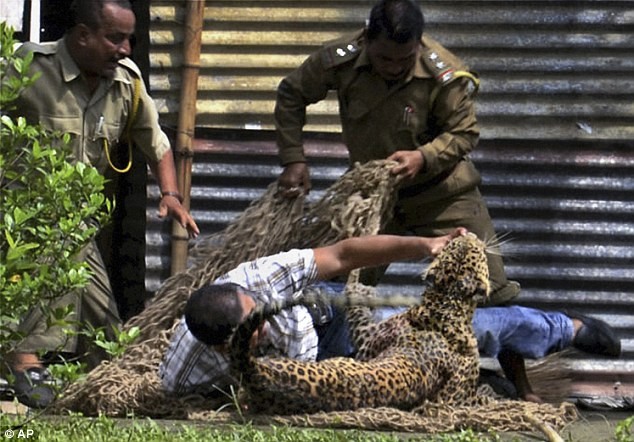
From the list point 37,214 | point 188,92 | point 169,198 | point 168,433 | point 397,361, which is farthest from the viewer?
point 188,92

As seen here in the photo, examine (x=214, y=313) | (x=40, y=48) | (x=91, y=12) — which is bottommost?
(x=214, y=313)

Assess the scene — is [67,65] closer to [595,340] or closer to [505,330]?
[505,330]

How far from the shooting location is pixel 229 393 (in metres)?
6.43

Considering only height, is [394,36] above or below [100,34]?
above

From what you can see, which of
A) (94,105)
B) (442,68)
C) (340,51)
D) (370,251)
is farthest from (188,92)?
(370,251)

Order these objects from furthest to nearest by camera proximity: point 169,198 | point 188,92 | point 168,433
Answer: point 188,92 < point 169,198 < point 168,433

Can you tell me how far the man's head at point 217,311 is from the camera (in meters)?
6.12

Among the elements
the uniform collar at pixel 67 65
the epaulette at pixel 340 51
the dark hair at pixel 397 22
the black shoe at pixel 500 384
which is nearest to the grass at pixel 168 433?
the black shoe at pixel 500 384

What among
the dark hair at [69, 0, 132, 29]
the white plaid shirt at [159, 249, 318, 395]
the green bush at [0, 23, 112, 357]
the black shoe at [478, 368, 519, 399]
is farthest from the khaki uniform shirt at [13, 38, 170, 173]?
the green bush at [0, 23, 112, 357]

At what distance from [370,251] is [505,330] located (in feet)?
2.88

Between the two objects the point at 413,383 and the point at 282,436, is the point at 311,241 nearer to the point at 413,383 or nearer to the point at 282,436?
the point at 413,383

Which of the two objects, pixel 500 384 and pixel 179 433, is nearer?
pixel 179 433

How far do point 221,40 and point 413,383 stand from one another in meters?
2.76

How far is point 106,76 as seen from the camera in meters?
7.14
